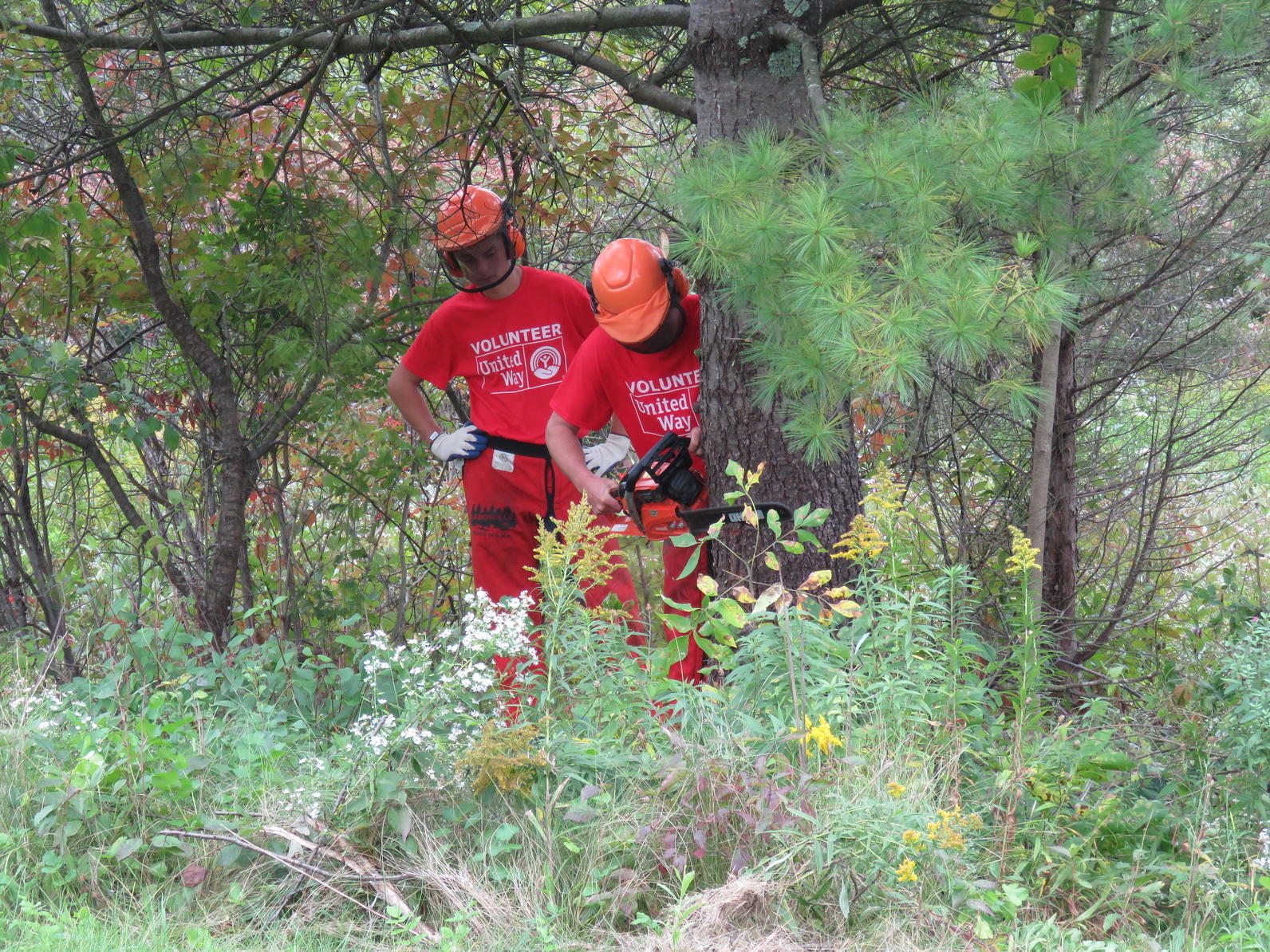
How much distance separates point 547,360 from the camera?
4.85m

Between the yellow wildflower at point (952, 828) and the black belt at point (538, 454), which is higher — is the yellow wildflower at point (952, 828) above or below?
below

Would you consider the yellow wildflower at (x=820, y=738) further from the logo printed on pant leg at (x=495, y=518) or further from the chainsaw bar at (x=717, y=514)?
the logo printed on pant leg at (x=495, y=518)

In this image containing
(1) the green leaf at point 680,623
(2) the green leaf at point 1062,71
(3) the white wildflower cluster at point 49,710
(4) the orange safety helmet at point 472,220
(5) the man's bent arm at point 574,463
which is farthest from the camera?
(4) the orange safety helmet at point 472,220

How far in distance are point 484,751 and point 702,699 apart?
0.60 metres

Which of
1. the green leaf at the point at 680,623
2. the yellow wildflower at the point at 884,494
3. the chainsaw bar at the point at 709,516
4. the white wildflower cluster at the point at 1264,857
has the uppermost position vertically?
the yellow wildflower at the point at 884,494

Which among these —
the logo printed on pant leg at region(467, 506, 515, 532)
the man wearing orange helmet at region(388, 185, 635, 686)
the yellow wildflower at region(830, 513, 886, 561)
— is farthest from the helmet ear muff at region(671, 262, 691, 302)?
the logo printed on pant leg at region(467, 506, 515, 532)

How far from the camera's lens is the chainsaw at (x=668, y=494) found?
3904 millimetres

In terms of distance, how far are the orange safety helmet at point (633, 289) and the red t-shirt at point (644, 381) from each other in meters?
0.24

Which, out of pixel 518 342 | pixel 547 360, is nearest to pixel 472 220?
pixel 518 342

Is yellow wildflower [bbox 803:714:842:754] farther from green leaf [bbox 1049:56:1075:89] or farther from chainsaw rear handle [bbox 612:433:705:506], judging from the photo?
green leaf [bbox 1049:56:1075:89]

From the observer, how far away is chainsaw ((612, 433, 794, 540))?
3904 mm

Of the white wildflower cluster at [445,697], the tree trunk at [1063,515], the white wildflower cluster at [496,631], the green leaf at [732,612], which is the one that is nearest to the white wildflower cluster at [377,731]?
the white wildflower cluster at [445,697]

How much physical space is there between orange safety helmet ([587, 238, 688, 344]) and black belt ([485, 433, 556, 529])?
3.32 feet

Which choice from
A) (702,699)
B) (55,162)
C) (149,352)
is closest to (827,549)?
(702,699)
